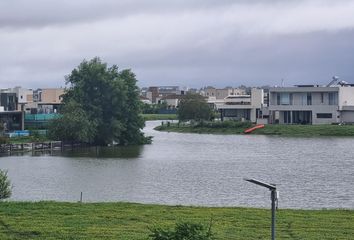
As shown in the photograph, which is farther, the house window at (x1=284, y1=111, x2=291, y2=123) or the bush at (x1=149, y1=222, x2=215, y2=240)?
the house window at (x1=284, y1=111, x2=291, y2=123)

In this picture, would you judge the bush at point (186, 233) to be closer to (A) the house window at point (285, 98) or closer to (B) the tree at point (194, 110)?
(A) the house window at point (285, 98)

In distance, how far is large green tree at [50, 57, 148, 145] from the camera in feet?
271

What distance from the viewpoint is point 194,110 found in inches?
4998

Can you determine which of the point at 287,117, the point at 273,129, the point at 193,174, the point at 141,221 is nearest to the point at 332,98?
the point at 287,117

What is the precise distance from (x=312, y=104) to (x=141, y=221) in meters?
94.8

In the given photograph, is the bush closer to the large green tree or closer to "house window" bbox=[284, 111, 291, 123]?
the large green tree

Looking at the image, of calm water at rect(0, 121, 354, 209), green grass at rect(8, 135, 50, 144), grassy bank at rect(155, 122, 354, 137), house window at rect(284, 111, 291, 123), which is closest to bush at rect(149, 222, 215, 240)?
calm water at rect(0, 121, 354, 209)

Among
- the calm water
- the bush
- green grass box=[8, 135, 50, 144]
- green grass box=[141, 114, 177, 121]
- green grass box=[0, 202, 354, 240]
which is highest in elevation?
green grass box=[141, 114, 177, 121]

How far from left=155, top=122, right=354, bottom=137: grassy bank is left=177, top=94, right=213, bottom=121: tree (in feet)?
6.65

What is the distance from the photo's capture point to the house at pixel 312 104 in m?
114

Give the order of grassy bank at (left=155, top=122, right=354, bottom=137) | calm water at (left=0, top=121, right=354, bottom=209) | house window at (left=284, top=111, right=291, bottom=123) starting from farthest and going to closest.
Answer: house window at (left=284, top=111, right=291, bottom=123)
grassy bank at (left=155, top=122, right=354, bottom=137)
calm water at (left=0, top=121, right=354, bottom=209)

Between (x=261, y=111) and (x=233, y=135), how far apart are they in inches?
798

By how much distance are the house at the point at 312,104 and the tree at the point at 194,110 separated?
1204 cm

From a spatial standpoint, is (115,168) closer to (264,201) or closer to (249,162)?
(249,162)
